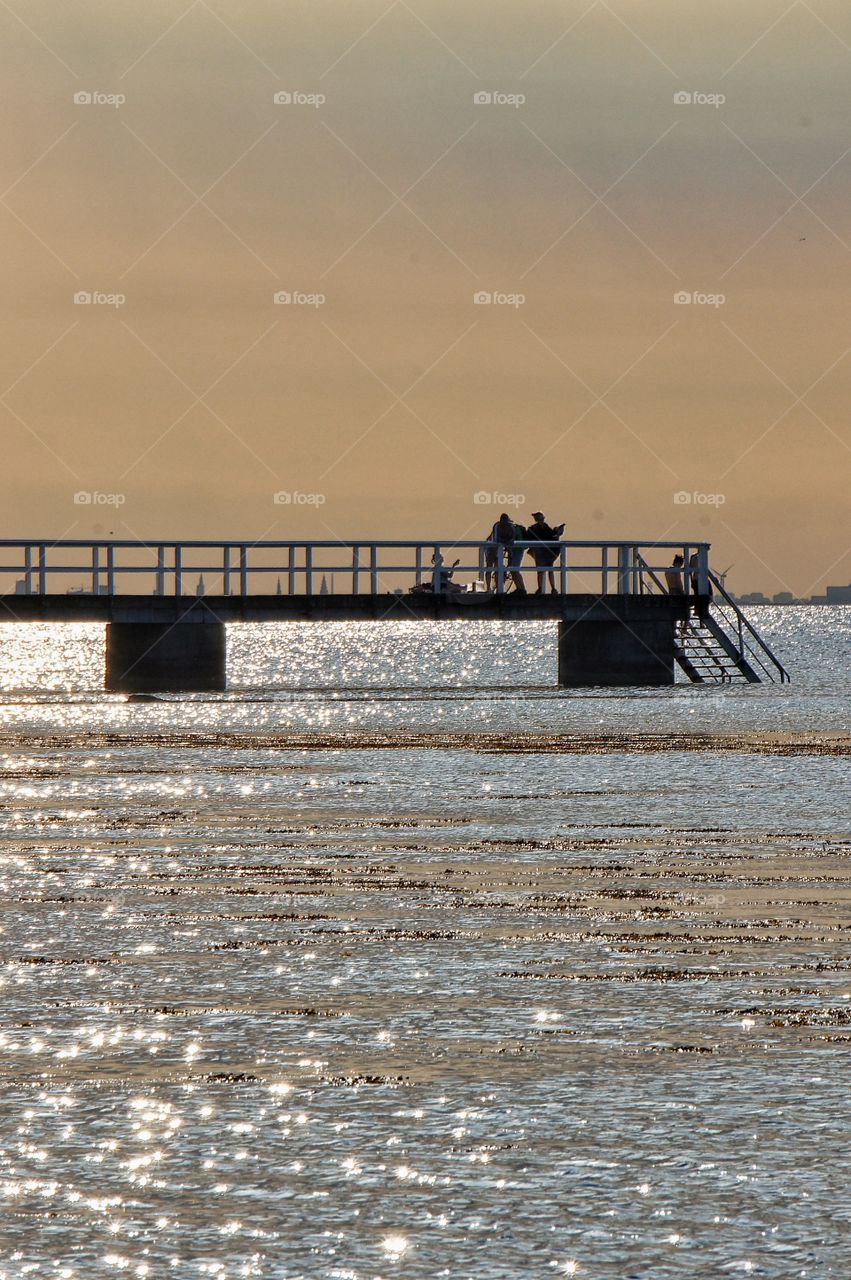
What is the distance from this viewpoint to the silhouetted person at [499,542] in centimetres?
3784

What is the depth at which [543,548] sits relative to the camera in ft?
128

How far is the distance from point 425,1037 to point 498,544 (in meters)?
31.5

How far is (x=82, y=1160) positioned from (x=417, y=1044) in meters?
1.64

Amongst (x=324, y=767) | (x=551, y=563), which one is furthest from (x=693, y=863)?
(x=551, y=563)

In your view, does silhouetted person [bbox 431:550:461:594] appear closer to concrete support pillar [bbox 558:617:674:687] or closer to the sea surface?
concrete support pillar [bbox 558:617:674:687]

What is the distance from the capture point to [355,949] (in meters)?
8.24

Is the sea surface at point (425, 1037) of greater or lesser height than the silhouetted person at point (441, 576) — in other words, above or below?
below

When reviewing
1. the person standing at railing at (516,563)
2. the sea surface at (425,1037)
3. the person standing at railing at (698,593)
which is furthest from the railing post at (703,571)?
the sea surface at (425,1037)

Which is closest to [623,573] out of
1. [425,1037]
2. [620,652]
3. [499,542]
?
[620,652]

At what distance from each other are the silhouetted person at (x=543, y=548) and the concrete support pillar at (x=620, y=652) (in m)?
1.30

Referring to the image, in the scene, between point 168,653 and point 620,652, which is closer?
point 168,653

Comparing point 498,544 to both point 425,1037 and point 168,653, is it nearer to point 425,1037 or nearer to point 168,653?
point 168,653

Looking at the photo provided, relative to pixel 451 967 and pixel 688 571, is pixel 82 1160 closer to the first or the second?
pixel 451 967

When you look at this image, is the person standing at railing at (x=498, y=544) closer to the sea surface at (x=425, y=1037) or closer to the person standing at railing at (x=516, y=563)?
the person standing at railing at (x=516, y=563)
